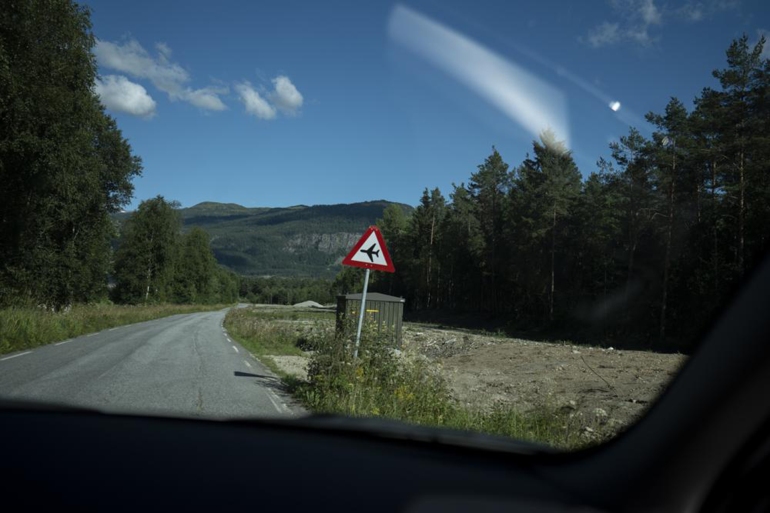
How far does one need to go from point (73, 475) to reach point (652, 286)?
380 centimetres

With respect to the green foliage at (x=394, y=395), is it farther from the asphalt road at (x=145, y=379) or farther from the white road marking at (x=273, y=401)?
the asphalt road at (x=145, y=379)

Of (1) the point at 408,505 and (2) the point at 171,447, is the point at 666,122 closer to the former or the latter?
(1) the point at 408,505

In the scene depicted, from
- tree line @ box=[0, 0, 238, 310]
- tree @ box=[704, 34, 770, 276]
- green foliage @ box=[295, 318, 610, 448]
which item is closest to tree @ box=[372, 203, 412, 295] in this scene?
tree line @ box=[0, 0, 238, 310]

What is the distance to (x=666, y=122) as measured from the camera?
11.1 ft

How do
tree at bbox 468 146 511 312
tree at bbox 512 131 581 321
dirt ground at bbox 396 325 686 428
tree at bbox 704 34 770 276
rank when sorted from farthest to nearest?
tree at bbox 468 146 511 312
tree at bbox 512 131 581 321
dirt ground at bbox 396 325 686 428
tree at bbox 704 34 770 276

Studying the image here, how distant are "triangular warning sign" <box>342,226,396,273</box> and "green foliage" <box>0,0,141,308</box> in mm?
15452

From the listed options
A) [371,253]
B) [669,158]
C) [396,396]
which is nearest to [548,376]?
[371,253]

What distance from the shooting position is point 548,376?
45.6 feet

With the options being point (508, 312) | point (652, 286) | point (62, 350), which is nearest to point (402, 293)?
point (508, 312)

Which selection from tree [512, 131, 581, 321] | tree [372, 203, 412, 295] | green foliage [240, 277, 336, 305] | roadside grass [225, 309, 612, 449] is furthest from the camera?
green foliage [240, 277, 336, 305]

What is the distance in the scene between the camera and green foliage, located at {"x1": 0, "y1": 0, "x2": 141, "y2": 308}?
1808cm

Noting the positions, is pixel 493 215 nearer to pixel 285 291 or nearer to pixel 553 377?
pixel 553 377

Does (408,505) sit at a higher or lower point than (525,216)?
lower

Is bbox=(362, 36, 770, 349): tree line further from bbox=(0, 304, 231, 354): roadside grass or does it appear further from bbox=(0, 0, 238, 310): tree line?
bbox=(0, 0, 238, 310): tree line
